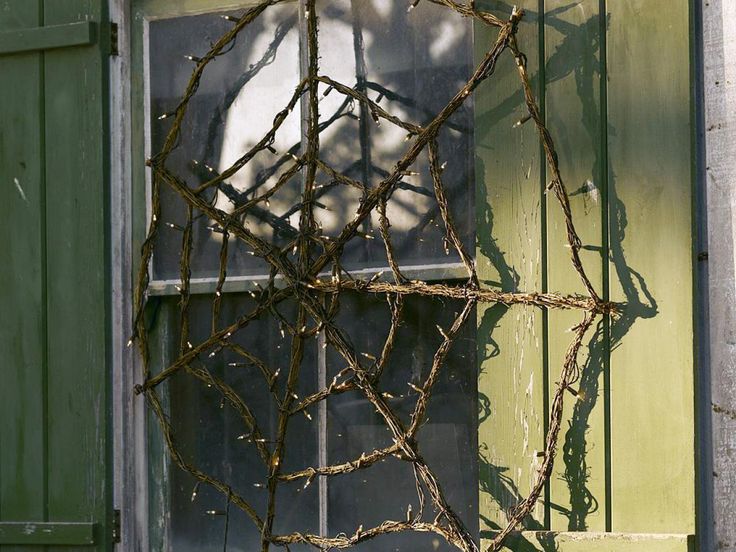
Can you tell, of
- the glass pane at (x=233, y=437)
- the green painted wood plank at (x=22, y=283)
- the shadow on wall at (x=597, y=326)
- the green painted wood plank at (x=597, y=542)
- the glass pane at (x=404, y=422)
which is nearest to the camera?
the green painted wood plank at (x=597, y=542)

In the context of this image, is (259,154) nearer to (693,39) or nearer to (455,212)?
(455,212)

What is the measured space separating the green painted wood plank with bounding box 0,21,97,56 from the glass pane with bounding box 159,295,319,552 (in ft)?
2.48

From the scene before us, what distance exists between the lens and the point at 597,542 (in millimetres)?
2777

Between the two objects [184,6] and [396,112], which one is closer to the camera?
[396,112]

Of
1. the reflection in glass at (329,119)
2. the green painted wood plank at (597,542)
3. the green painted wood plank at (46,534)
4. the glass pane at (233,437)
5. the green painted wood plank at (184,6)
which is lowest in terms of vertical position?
the green painted wood plank at (46,534)

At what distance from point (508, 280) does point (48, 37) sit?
1.44 metres

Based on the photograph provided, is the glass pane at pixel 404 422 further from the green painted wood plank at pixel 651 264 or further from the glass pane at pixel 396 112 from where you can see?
the green painted wood plank at pixel 651 264

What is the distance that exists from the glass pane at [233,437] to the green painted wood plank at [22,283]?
355 millimetres

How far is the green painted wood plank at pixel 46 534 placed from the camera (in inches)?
128

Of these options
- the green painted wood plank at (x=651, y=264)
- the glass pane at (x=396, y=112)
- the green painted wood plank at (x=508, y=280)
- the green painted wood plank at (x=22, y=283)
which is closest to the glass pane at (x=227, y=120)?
the glass pane at (x=396, y=112)

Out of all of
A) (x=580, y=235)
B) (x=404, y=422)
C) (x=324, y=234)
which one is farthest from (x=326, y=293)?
(x=580, y=235)

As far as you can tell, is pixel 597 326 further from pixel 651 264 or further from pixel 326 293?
pixel 326 293

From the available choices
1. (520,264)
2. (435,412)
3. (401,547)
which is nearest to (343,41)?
(520,264)

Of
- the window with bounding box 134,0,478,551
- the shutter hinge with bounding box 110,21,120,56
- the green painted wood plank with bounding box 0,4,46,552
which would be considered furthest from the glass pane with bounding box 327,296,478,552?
the shutter hinge with bounding box 110,21,120,56
